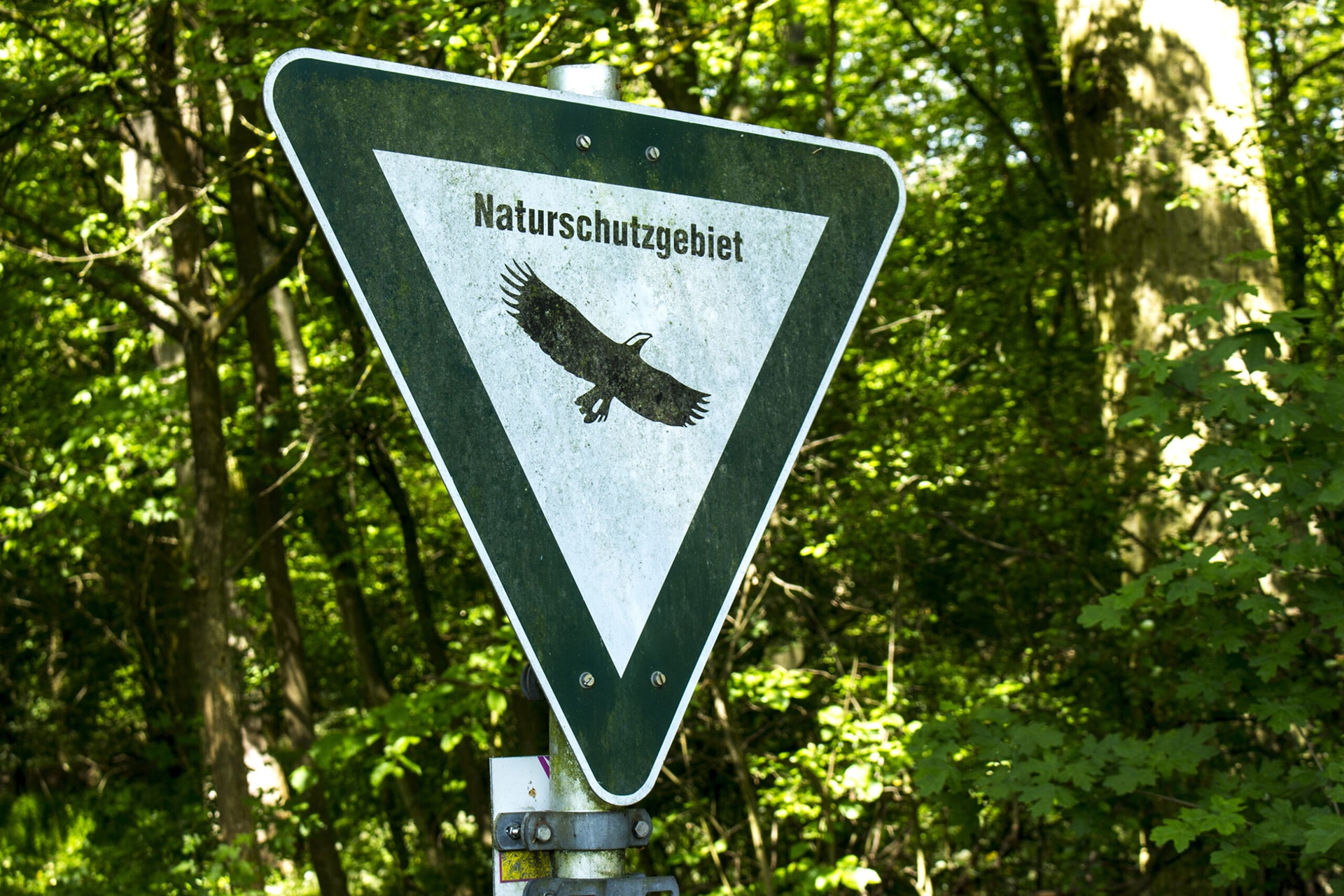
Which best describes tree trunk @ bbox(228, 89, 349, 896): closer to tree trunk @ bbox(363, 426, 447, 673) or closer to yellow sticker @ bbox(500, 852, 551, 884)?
tree trunk @ bbox(363, 426, 447, 673)

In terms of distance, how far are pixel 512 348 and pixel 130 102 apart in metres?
6.99

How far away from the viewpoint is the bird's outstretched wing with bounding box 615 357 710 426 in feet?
4.32

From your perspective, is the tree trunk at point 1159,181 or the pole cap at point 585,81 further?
the tree trunk at point 1159,181

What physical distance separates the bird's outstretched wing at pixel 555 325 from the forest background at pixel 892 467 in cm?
267

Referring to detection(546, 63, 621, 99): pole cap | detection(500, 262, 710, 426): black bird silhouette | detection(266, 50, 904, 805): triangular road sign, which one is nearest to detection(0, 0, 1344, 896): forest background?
detection(266, 50, 904, 805): triangular road sign

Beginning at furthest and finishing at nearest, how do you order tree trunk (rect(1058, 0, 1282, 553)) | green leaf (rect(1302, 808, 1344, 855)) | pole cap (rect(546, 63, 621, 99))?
tree trunk (rect(1058, 0, 1282, 553)), green leaf (rect(1302, 808, 1344, 855)), pole cap (rect(546, 63, 621, 99))

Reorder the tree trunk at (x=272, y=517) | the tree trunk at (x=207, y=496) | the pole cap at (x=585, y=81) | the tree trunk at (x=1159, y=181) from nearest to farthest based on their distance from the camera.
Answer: the pole cap at (x=585, y=81) < the tree trunk at (x=1159, y=181) < the tree trunk at (x=207, y=496) < the tree trunk at (x=272, y=517)

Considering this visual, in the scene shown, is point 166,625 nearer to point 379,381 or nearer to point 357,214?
point 379,381

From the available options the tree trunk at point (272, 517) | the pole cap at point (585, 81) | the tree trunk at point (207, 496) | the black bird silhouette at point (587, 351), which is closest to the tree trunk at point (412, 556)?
the tree trunk at point (272, 517)

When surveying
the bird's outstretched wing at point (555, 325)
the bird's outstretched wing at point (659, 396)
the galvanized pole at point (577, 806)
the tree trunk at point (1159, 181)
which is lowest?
the galvanized pole at point (577, 806)

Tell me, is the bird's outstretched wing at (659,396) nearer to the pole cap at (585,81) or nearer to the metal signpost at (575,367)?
the metal signpost at (575,367)

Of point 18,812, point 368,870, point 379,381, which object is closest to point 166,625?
point 18,812

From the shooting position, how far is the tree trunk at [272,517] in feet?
31.3

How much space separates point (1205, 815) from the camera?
3.37 meters
